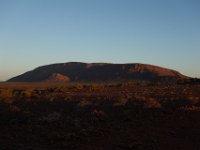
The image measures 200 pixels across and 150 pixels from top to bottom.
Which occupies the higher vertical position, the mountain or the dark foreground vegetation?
the mountain

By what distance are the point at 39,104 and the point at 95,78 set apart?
103 m

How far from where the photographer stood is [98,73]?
135 m

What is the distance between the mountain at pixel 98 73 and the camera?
127 m

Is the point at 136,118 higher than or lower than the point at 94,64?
lower

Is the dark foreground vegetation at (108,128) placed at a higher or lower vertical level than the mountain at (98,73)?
lower

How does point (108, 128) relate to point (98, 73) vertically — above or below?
below

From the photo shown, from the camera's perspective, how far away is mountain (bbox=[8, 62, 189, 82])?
126875 millimetres

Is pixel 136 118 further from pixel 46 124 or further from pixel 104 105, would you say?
pixel 104 105

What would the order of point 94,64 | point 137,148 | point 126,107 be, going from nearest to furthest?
point 137,148
point 126,107
point 94,64

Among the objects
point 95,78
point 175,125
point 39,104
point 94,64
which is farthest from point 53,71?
point 175,125

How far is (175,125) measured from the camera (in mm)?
18938

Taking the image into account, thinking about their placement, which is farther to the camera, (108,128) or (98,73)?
(98,73)

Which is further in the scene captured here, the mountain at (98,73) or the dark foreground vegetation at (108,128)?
the mountain at (98,73)

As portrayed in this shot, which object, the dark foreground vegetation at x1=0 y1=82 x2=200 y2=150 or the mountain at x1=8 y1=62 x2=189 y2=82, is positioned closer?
the dark foreground vegetation at x1=0 y1=82 x2=200 y2=150
